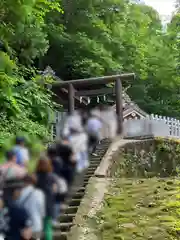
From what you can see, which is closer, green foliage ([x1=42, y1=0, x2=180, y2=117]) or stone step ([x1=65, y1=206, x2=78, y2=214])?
stone step ([x1=65, y1=206, x2=78, y2=214])

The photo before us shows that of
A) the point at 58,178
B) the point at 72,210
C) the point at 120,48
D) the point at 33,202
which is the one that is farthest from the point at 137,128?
the point at 120,48

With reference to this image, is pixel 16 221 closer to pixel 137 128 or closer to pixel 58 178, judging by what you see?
pixel 58 178

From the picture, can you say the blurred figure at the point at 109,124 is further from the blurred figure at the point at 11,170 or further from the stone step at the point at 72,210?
the stone step at the point at 72,210

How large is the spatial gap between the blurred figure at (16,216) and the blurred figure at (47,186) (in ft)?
0.19

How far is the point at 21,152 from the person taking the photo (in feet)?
4.15

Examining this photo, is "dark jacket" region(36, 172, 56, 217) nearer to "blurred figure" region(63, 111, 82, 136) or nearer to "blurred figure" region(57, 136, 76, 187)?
"blurred figure" region(57, 136, 76, 187)

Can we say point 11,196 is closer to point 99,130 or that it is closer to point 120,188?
point 99,130

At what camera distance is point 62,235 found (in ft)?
11.2

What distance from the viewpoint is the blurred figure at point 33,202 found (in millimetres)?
1184

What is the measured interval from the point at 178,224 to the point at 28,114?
170 centimetres

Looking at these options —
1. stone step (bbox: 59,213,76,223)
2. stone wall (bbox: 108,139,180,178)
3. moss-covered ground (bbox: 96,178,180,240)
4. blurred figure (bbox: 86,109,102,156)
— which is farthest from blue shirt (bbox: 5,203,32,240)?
stone wall (bbox: 108,139,180,178)

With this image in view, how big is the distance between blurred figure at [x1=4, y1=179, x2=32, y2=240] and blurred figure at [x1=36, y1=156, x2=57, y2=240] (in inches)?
2.2

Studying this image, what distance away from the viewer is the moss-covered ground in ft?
11.3

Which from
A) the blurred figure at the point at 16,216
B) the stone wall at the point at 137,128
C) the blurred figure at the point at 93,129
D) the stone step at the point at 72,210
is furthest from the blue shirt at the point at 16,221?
the stone step at the point at 72,210
